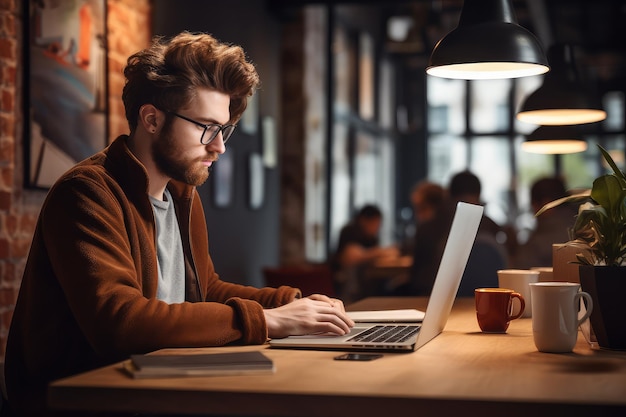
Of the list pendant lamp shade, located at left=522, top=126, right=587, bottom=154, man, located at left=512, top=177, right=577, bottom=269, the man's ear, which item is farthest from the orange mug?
man, located at left=512, top=177, right=577, bottom=269

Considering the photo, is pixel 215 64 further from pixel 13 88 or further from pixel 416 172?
pixel 416 172

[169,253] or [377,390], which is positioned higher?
[169,253]

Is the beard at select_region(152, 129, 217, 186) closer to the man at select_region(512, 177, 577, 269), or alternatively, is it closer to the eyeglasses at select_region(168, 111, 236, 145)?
the eyeglasses at select_region(168, 111, 236, 145)

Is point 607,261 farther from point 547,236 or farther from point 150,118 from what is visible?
point 547,236

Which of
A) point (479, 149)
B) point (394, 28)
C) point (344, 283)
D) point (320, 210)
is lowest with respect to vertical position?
point (344, 283)

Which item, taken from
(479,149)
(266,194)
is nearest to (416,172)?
(479,149)

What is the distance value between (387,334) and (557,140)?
2.91 metres

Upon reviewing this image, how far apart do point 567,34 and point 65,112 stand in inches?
391

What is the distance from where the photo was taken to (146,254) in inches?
86.2

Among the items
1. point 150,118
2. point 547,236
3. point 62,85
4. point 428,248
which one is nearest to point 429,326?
point 150,118

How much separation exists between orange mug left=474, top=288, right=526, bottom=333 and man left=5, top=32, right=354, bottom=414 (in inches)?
14.5

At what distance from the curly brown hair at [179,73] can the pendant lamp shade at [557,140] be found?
2522 mm

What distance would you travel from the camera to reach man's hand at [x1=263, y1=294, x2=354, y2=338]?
1953 millimetres

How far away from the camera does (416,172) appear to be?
1467 centimetres
